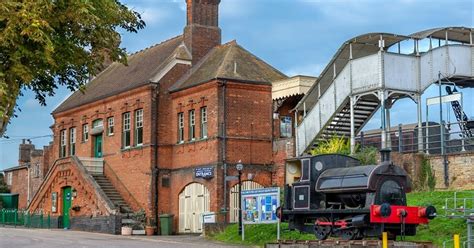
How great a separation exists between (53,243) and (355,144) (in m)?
12.5

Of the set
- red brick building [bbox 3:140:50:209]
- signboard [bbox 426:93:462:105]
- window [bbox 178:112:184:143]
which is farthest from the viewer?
red brick building [bbox 3:140:50:209]

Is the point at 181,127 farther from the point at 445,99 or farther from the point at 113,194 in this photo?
the point at 445,99

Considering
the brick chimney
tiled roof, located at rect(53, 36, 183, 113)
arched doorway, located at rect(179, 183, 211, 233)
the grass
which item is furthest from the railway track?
the brick chimney

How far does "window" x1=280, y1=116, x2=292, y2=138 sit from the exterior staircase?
8.67m

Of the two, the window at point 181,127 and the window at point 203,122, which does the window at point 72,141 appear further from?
the window at point 203,122

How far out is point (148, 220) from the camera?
125ft

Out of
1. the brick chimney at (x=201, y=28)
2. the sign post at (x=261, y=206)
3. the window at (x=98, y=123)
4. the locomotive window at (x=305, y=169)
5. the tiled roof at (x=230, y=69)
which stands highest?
the brick chimney at (x=201, y=28)

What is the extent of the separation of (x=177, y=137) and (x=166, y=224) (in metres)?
4.58

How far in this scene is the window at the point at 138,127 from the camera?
40.0 meters

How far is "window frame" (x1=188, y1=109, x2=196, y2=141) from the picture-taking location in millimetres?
37781

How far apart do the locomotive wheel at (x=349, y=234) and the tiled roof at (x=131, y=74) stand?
19.7 meters

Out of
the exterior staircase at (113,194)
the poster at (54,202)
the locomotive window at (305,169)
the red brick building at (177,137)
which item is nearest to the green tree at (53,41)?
the locomotive window at (305,169)

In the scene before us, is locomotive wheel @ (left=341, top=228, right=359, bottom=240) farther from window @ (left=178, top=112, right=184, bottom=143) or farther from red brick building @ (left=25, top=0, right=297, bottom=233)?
window @ (left=178, top=112, right=184, bottom=143)

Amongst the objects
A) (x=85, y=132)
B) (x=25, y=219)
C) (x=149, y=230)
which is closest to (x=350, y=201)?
(x=149, y=230)
